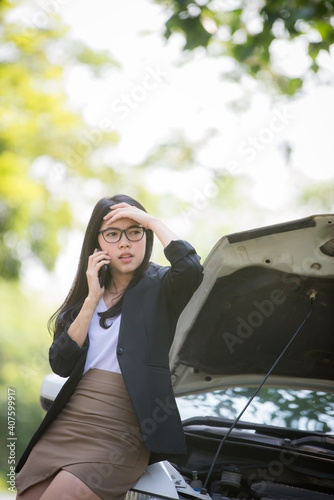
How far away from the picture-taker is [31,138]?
9.27 meters

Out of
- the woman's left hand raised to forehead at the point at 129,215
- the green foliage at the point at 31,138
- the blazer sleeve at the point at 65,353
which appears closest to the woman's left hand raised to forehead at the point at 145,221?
the woman's left hand raised to forehead at the point at 129,215

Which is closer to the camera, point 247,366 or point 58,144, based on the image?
point 247,366

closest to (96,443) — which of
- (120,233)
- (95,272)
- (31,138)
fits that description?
(95,272)

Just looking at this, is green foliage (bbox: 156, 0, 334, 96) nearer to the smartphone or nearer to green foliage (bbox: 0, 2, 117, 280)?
the smartphone

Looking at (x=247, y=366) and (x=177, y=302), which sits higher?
(x=177, y=302)

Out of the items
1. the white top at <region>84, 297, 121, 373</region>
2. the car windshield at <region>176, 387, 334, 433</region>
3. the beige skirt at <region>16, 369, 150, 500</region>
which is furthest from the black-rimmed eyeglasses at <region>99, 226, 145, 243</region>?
the car windshield at <region>176, 387, 334, 433</region>

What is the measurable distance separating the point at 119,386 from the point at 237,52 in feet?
11.5

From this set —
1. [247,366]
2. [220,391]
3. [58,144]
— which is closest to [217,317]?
[247,366]

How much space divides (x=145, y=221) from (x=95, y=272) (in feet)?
0.97

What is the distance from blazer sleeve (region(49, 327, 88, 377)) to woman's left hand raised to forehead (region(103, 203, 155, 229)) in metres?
0.50

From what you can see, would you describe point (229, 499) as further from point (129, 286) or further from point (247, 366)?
point (129, 286)

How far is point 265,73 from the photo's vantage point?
9883 millimetres

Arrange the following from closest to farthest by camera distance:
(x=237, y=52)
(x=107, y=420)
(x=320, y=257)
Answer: (x=107, y=420) → (x=320, y=257) → (x=237, y=52)

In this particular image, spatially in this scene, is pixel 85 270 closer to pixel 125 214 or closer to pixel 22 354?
pixel 125 214
